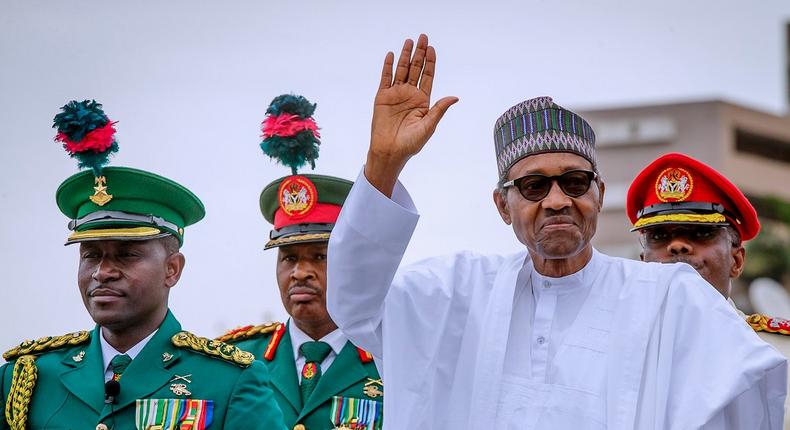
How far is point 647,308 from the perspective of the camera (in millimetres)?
4195

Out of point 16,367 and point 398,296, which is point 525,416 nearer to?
point 398,296

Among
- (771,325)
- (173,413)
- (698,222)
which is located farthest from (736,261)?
(173,413)

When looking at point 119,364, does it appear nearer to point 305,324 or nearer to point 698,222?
point 305,324

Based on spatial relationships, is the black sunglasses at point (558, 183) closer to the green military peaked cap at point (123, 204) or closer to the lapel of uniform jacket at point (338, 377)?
the green military peaked cap at point (123, 204)

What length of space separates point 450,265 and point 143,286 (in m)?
1.44

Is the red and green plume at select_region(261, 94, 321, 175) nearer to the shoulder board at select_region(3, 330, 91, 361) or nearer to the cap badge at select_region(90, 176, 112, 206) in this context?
the cap badge at select_region(90, 176, 112, 206)

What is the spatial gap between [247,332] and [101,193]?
1.65 meters

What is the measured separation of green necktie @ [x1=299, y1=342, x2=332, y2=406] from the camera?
240 inches

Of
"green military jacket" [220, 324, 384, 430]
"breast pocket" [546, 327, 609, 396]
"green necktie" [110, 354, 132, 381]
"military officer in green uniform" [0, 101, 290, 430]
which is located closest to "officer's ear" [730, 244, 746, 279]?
"green military jacket" [220, 324, 384, 430]

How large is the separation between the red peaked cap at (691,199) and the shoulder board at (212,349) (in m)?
2.64

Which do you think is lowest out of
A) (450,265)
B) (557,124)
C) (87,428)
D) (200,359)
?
(87,428)

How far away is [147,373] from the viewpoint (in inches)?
199

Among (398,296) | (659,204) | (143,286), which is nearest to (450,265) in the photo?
(398,296)

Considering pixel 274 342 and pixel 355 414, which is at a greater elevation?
pixel 274 342
